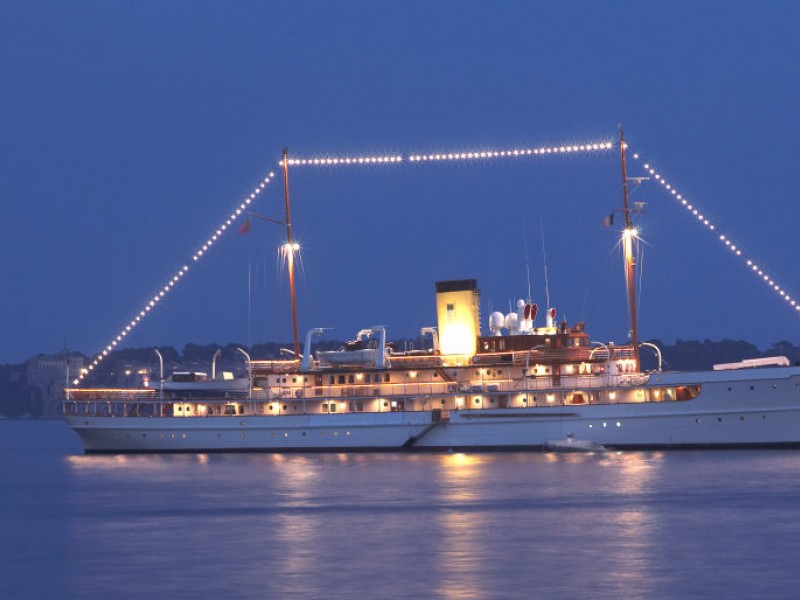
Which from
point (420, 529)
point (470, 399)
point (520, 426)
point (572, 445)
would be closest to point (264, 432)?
point (470, 399)

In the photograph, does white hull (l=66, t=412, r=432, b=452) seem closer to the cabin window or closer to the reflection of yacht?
the reflection of yacht

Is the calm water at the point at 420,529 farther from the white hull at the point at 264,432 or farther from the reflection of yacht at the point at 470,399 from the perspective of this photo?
the white hull at the point at 264,432

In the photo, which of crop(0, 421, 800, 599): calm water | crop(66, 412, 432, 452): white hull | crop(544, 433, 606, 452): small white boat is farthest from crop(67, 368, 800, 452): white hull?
crop(0, 421, 800, 599): calm water

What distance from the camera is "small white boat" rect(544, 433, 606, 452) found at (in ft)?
187

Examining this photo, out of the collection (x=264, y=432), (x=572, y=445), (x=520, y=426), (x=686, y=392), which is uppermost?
(x=686, y=392)

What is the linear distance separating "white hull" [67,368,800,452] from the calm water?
101 cm

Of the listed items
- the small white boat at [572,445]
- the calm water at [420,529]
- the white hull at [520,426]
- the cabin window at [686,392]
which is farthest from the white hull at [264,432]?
the cabin window at [686,392]

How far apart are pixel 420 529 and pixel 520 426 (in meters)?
24.8

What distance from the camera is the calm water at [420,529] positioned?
25875 millimetres

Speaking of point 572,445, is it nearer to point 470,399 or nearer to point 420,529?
point 470,399

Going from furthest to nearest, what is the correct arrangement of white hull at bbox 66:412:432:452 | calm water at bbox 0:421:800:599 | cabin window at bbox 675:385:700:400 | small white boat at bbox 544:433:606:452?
white hull at bbox 66:412:432:452
small white boat at bbox 544:433:606:452
cabin window at bbox 675:385:700:400
calm water at bbox 0:421:800:599

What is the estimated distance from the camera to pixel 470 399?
59.9m

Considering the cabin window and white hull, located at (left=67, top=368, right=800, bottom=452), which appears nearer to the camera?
white hull, located at (left=67, top=368, right=800, bottom=452)

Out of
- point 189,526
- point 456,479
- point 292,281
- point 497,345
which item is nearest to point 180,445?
point 292,281
